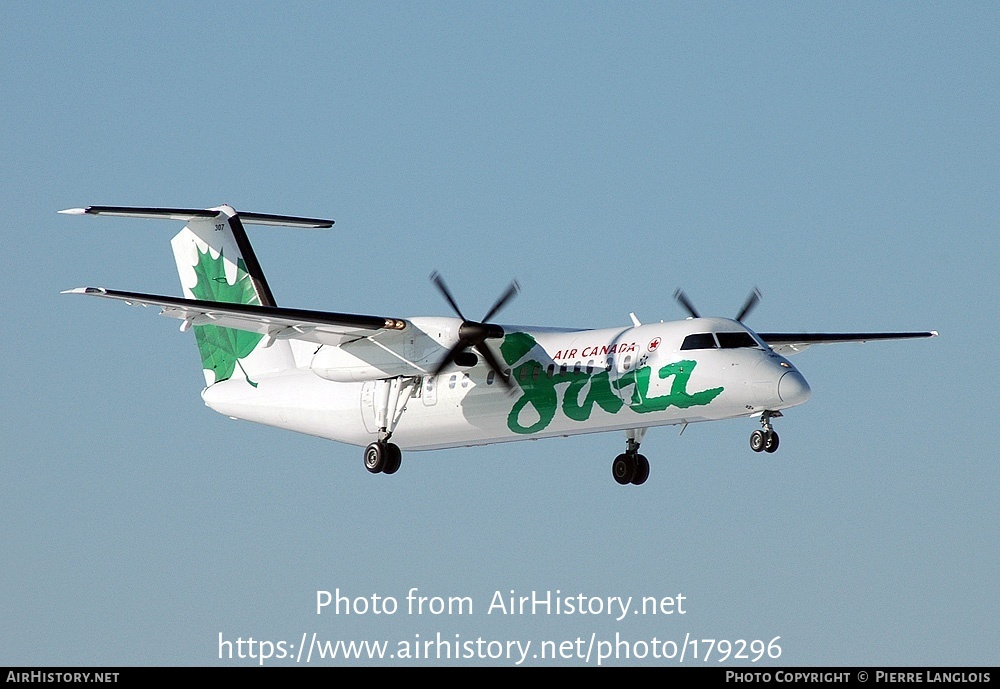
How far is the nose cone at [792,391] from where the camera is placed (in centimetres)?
2391

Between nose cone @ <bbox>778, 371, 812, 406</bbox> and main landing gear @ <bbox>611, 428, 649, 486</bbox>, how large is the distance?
4.25 m

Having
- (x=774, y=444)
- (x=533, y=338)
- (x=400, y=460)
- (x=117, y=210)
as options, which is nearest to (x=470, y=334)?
(x=533, y=338)

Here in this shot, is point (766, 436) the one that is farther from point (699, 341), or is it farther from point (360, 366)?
point (360, 366)

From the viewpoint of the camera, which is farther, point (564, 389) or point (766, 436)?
point (564, 389)

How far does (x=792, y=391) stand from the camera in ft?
78.4

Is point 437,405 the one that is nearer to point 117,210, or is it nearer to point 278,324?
point 278,324

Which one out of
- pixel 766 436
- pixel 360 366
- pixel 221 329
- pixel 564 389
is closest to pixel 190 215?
pixel 221 329

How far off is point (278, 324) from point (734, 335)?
307 inches

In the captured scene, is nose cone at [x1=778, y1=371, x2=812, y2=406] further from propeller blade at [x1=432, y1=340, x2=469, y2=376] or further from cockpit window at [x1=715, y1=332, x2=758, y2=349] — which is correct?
propeller blade at [x1=432, y1=340, x2=469, y2=376]

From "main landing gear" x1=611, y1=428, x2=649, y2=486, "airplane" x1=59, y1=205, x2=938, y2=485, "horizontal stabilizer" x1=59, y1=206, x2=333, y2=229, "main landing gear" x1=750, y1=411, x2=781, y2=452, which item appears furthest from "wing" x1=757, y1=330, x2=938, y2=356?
"horizontal stabilizer" x1=59, y1=206, x2=333, y2=229

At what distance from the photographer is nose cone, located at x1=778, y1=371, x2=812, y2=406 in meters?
23.9

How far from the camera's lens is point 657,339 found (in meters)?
25.5

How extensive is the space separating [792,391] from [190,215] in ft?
46.4

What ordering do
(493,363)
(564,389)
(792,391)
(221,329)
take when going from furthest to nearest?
(221,329), (493,363), (564,389), (792,391)
